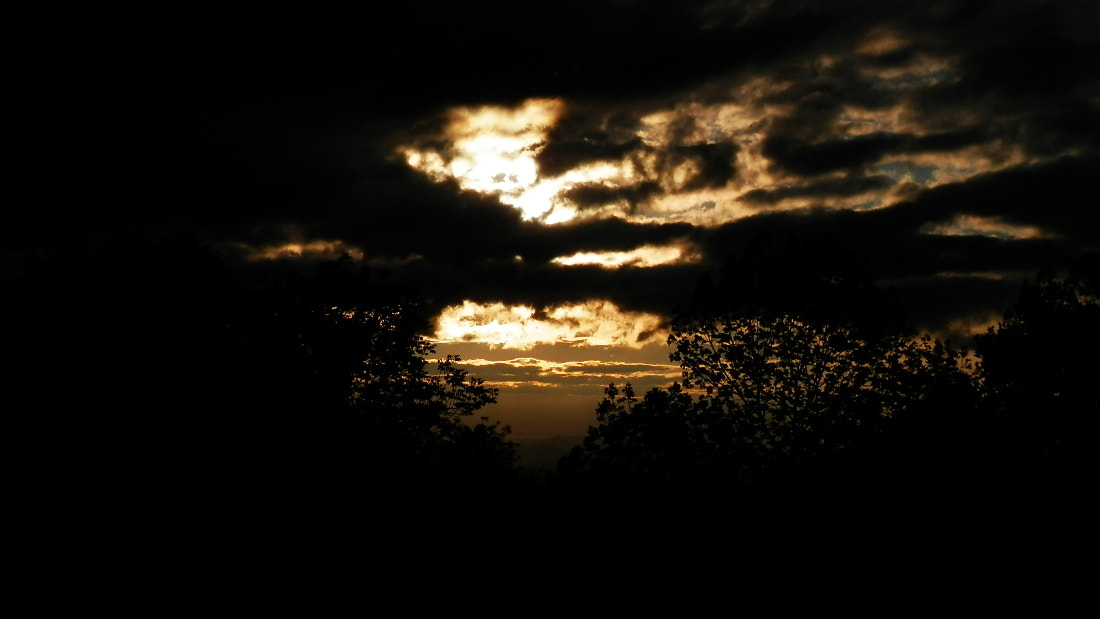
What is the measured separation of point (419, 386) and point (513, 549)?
12289 mm

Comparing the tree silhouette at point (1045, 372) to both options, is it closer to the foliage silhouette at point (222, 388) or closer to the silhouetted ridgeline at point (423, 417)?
the silhouetted ridgeline at point (423, 417)

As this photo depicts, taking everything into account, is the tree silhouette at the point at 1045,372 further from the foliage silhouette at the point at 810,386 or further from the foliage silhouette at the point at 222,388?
the foliage silhouette at the point at 222,388

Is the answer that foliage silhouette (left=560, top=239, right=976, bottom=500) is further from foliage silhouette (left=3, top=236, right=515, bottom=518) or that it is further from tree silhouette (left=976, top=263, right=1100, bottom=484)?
foliage silhouette (left=3, top=236, right=515, bottom=518)

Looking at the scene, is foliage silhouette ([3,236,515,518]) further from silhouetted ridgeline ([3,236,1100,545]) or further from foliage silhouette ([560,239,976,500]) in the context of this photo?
foliage silhouette ([560,239,976,500])

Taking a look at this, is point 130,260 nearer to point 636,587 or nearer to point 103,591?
point 103,591

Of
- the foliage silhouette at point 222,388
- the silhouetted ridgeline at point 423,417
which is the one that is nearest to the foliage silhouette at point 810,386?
the silhouetted ridgeline at point 423,417

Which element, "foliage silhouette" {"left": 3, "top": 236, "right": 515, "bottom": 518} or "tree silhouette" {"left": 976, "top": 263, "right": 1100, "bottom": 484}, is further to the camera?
"tree silhouette" {"left": 976, "top": 263, "right": 1100, "bottom": 484}

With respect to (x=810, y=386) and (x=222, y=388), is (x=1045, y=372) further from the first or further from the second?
(x=222, y=388)

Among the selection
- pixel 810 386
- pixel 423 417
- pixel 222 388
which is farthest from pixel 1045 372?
pixel 222 388

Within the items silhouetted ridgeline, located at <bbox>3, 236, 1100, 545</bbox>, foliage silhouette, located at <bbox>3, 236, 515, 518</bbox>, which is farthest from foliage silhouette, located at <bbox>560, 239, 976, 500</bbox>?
foliage silhouette, located at <bbox>3, 236, 515, 518</bbox>

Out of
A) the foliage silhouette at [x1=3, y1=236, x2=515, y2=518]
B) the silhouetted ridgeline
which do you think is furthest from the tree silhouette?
the foliage silhouette at [x1=3, y1=236, x2=515, y2=518]

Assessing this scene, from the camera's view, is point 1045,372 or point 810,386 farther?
point 1045,372

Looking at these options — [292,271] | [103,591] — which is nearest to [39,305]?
[292,271]

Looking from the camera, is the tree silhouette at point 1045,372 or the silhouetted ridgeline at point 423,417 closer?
the silhouetted ridgeline at point 423,417
